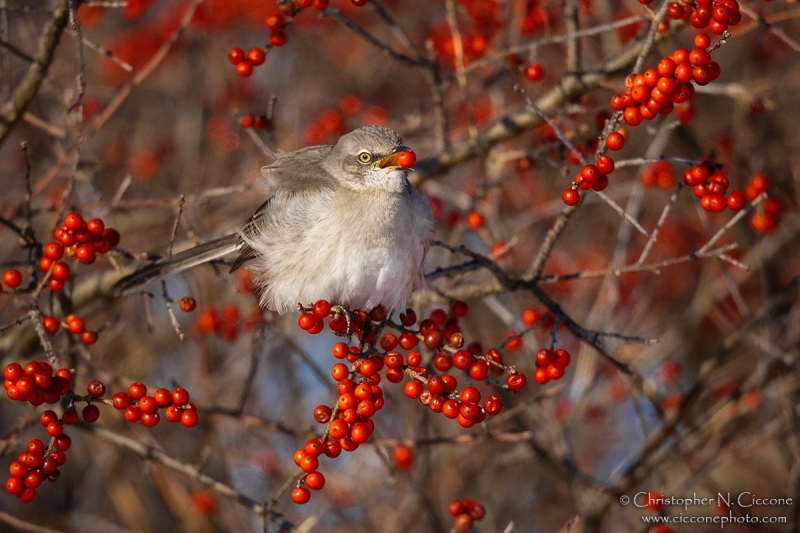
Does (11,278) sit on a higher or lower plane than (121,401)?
higher

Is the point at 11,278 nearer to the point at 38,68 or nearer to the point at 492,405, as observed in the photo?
the point at 38,68

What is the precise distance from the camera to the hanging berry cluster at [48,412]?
2365mm

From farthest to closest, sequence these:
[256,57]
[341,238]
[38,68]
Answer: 1. [256,57]
2. [341,238]
3. [38,68]

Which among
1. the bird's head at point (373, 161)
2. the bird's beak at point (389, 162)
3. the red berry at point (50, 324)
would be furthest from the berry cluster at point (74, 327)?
the bird's beak at point (389, 162)

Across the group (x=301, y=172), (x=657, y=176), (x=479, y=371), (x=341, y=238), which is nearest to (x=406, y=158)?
(x=341, y=238)

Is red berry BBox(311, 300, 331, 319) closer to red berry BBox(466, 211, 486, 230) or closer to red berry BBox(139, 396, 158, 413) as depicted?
red berry BBox(139, 396, 158, 413)

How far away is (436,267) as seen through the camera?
4.66m

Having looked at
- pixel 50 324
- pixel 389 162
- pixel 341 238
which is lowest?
pixel 50 324

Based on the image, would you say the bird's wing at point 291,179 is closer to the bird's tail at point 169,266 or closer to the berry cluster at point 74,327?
the bird's tail at point 169,266

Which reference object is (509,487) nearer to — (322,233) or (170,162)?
(322,233)

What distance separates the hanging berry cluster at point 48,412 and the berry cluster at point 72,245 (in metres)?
0.54

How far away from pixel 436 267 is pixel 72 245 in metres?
2.34

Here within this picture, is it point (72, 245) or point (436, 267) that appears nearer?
point (72, 245)

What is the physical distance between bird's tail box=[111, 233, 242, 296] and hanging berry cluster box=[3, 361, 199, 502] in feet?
3.07
